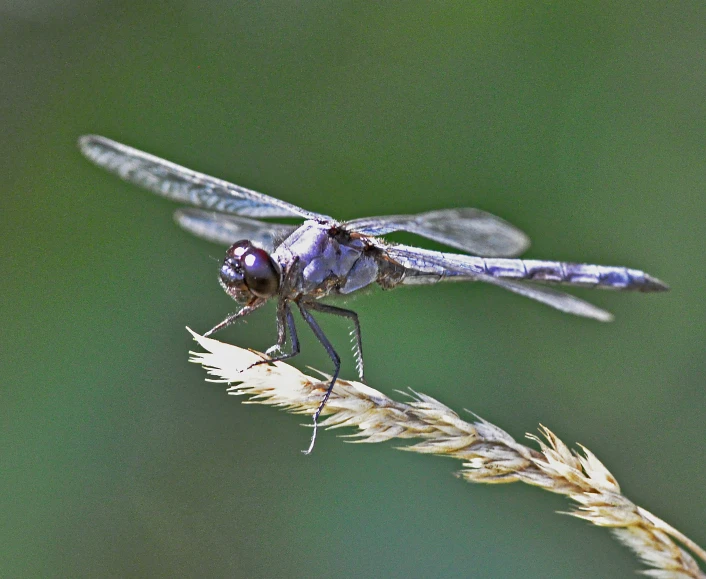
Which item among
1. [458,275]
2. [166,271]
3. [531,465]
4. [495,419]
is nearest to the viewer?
[531,465]

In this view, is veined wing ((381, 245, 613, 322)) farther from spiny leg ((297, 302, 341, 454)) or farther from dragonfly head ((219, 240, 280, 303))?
dragonfly head ((219, 240, 280, 303))

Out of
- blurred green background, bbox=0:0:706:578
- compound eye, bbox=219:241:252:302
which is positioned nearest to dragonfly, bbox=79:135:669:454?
compound eye, bbox=219:241:252:302

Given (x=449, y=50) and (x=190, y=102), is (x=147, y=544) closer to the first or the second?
(x=190, y=102)

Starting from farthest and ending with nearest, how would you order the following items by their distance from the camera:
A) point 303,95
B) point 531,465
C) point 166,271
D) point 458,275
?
point 303,95
point 166,271
point 458,275
point 531,465

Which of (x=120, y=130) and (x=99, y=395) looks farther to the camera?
(x=120, y=130)

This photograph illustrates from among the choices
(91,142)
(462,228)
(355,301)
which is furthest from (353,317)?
(91,142)

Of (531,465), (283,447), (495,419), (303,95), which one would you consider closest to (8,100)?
(303,95)

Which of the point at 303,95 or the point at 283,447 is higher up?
the point at 303,95

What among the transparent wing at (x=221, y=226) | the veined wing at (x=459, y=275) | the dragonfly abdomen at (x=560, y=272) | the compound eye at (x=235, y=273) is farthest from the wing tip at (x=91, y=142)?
the dragonfly abdomen at (x=560, y=272)
